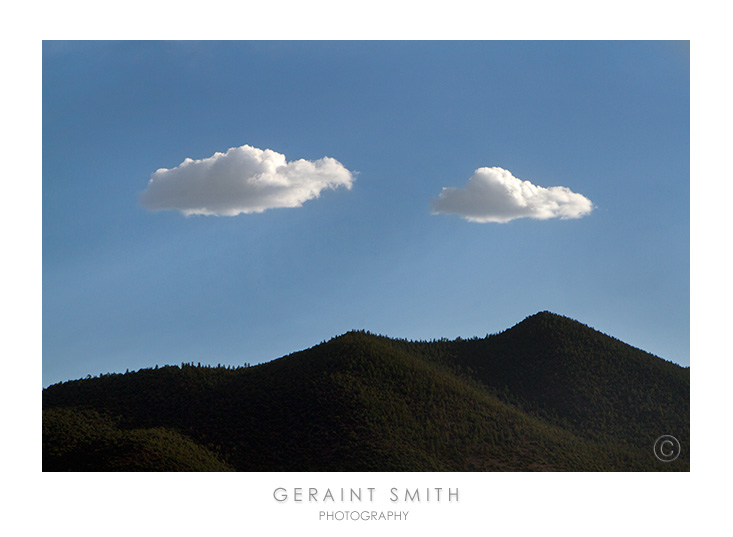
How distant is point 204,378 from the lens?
878 inches

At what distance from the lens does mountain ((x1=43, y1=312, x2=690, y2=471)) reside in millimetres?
17344

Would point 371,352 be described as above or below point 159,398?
→ above

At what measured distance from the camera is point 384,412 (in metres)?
19.3

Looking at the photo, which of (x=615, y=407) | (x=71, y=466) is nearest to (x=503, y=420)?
(x=615, y=407)

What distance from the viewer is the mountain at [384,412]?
56.9ft

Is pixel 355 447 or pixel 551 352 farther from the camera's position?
pixel 551 352

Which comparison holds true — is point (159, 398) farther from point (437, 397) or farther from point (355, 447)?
point (437, 397)
